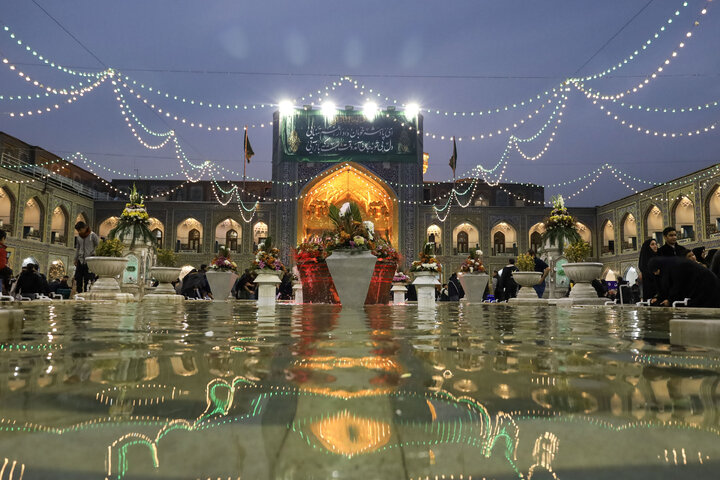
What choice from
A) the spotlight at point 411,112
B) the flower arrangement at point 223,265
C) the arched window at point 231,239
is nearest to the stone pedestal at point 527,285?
the flower arrangement at point 223,265

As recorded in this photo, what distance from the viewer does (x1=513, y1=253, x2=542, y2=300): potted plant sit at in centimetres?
909

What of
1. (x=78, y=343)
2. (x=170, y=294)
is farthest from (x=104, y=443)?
(x=170, y=294)

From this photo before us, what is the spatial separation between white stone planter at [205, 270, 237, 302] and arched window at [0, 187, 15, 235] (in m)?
13.4

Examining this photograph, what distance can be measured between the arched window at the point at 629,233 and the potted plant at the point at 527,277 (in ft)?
51.9

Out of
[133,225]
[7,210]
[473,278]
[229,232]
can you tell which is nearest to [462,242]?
[229,232]

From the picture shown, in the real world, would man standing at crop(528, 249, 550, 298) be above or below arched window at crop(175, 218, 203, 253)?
below

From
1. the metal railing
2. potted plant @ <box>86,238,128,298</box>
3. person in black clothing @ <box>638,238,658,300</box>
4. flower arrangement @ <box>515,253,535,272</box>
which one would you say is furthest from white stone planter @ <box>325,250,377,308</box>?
the metal railing

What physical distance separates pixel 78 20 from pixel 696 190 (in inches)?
1081

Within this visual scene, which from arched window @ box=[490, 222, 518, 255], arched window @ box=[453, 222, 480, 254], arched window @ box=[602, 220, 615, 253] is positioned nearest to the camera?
arched window @ box=[602, 220, 615, 253]

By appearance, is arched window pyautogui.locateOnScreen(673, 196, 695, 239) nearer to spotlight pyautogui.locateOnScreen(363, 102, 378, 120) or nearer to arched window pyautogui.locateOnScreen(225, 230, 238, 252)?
spotlight pyautogui.locateOnScreen(363, 102, 378, 120)

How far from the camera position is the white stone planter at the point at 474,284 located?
9844 millimetres

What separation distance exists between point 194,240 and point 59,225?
19.3 feet

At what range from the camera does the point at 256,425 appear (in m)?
0.50

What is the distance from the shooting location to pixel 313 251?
6.52 m
